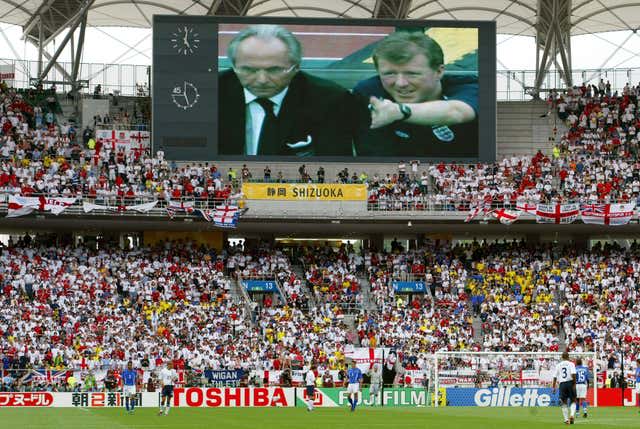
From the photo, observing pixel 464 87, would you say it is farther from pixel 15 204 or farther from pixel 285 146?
pixel 15 204

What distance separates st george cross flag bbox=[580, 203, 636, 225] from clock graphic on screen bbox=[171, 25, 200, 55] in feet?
A: 72.1

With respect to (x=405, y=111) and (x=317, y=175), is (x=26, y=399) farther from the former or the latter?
(x=405, y=111)

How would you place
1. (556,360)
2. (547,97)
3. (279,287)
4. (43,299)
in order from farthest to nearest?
(547,97) → (279,287) → (43,299) → (556,360)

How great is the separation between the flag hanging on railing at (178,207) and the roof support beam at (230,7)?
15052 millimetres

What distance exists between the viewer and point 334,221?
64.7 m

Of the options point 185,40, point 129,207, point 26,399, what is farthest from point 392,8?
point 26,399

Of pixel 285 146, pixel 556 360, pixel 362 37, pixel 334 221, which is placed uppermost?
pixel 362 37

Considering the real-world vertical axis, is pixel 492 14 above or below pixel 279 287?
above

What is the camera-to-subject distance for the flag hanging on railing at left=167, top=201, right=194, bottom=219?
62500 millimetres

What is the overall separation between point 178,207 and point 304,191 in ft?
21.7

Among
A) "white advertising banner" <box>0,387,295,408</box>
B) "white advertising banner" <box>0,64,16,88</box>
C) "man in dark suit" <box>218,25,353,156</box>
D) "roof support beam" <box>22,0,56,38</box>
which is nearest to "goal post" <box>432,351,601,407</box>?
"white advertising banner" <box>0,387,295,408</box>

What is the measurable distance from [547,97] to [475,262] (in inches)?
525

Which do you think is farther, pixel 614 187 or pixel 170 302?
pixel 614 187

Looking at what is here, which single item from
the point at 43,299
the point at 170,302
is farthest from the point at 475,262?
the point at 43,299
